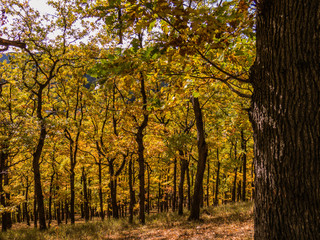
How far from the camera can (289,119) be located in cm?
198

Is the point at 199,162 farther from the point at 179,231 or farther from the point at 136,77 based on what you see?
the point at 136,77

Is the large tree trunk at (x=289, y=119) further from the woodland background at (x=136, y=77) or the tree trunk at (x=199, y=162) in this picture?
the tree trunk at (x=199, y=162)

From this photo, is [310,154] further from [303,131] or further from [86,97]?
[86,97]

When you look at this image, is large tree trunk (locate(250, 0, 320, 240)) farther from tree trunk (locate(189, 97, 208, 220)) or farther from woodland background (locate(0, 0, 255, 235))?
tree trunk (locate(189, 97, 208, 220))

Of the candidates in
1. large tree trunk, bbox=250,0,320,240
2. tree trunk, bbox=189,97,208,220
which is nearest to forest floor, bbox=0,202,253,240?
tree trunk, bbox=189,97,208,220

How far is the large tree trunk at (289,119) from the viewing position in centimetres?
189

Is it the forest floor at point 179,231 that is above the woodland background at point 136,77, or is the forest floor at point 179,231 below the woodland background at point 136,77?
below

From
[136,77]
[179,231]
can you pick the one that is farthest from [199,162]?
[136,77]

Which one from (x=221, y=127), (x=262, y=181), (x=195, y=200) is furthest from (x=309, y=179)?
(x=221, y=127)

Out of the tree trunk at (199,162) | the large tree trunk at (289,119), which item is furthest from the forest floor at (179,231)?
the large tree trunk at (289,119)

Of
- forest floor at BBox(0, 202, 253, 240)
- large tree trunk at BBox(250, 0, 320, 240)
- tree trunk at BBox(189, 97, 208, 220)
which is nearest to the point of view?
large tree trunk at BBox(250, 0, 320, 240)

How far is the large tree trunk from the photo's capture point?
6.20 ft

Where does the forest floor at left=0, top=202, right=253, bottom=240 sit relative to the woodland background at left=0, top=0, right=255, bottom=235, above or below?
below

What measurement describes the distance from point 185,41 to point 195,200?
9.19 meters
